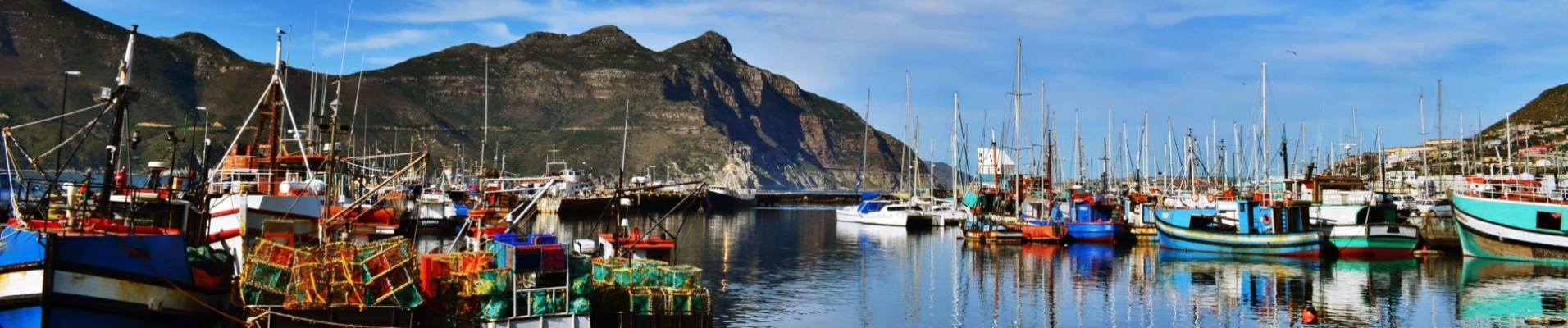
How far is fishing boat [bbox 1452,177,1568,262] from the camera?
47.6 metres

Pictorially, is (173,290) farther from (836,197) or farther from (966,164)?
(836,197)

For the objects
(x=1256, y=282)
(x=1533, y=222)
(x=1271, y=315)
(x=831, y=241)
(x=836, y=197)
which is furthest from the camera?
(x=836, y=197)

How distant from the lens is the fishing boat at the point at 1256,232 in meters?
53.3

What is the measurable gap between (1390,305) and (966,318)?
517 inches

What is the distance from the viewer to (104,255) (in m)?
21.4

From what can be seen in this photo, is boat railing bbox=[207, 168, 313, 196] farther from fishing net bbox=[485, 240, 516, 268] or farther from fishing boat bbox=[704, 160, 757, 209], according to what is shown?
fishing boat bbox=[704, 160, 757, 209]

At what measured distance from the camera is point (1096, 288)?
42.4 metres

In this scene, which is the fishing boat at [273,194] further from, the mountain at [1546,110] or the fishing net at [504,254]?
the mountain at [1546,110]

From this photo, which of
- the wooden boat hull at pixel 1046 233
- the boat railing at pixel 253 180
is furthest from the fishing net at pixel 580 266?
the wooden boat hull at pixel 1046 233

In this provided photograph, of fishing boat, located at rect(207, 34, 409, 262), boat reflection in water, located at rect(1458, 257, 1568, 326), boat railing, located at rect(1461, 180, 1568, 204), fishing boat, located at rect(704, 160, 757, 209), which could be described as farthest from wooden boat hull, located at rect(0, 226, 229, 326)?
fishing boat, located at rect(704, 160, 757, 209)

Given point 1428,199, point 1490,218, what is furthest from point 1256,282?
point 1428,199

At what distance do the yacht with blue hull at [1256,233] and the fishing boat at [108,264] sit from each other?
145 feet

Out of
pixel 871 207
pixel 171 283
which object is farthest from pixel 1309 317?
pixel 871 207

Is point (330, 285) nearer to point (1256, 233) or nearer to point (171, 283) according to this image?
point (171, 283)
